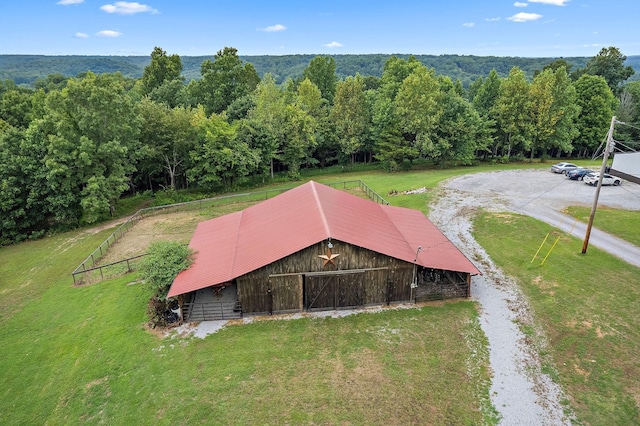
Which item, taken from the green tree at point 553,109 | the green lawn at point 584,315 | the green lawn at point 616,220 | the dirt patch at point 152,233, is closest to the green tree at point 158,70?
the dirt patch at point 152,233

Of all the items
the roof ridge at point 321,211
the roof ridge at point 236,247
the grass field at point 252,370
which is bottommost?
the grass field at point 252,370

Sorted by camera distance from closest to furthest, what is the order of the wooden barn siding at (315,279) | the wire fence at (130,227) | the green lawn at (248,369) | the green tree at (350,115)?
1. the green lawn at (248,369)
2. the wooden barn siding at (315,279)
3. the wire fence at (130,227)
4. the green tree at (350,115)

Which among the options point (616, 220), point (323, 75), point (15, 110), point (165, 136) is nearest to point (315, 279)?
point (616, 220)

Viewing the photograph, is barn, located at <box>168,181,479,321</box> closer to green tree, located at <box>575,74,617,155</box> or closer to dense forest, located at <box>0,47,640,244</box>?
dense forest, located at <box>0,47,640,244</box>

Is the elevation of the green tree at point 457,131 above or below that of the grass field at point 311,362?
above

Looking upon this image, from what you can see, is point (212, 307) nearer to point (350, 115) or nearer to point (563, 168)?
point (350, 115)

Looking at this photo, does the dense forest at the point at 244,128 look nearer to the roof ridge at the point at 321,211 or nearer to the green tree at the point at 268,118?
the green tree at the point at 268,118

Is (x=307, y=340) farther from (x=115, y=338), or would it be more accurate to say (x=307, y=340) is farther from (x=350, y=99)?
(x=350, y=99)
